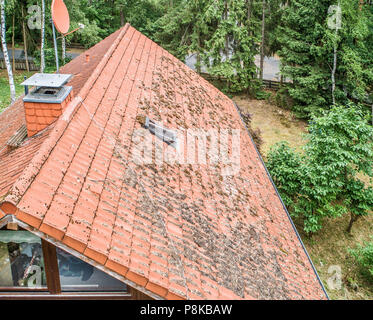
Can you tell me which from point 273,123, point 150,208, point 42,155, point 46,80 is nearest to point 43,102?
point 46,80

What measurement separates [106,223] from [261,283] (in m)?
2.50

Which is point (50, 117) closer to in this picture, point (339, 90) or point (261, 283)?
point (261, 283)

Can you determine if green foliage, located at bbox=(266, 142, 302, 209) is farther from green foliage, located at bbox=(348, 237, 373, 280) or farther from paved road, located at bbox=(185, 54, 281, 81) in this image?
paved road, located at bbox=(185, 54, 281, 81)

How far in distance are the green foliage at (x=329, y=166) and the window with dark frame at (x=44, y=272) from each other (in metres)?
9.90

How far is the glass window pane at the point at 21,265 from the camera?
151 inches

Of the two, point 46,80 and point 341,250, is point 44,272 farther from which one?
point 341,250

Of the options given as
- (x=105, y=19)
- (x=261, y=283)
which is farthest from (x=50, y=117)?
(x=105, y=19)

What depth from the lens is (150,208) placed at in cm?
459

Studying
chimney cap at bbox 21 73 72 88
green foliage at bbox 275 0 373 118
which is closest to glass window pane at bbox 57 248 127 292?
chimney cap at bbox 21 73 72 88

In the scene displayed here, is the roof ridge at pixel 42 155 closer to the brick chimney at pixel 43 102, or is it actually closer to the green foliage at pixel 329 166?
the brick chimney at pixel 43 102

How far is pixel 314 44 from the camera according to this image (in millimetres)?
21016

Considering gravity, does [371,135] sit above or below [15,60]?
below

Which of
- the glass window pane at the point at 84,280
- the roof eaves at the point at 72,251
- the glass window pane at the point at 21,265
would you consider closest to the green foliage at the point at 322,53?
the glass window pane at the point at 84,280

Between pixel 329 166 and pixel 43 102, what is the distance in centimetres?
1007
